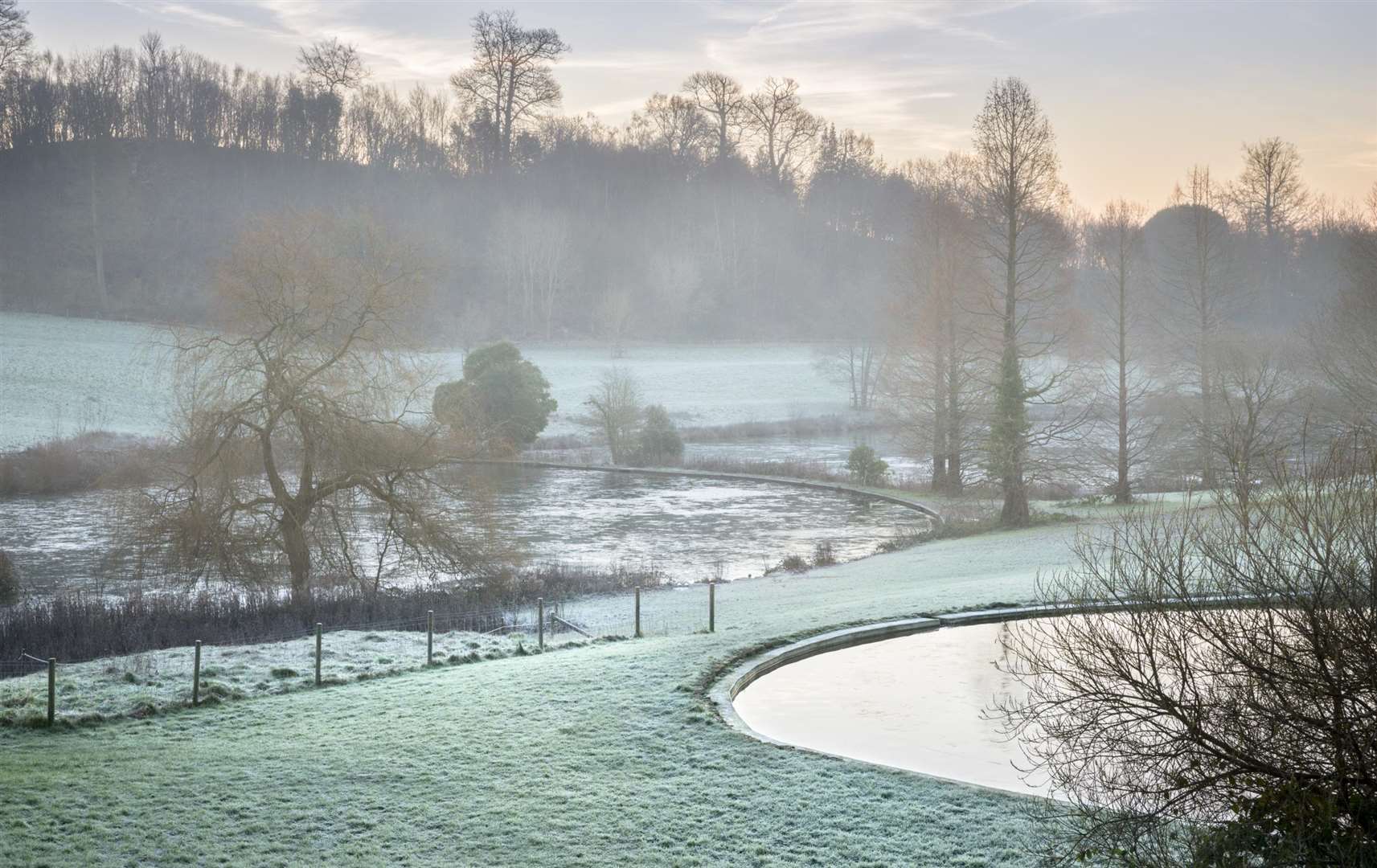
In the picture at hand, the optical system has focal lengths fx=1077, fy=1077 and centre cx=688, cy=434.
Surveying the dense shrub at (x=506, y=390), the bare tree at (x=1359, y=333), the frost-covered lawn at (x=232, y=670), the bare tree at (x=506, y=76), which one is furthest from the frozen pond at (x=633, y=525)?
the bare tree at (x=506, y=76)

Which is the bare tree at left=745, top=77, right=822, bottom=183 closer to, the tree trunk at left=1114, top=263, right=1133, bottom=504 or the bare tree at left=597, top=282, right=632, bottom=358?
the bare tree at left=597, top=282, right=632, bottom=358

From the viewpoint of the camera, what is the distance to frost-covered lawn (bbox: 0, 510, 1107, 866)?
6.82 m

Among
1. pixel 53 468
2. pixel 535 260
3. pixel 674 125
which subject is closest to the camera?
pixel 53 468

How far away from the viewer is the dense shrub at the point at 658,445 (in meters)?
43.0

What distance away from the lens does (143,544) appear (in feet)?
60.2

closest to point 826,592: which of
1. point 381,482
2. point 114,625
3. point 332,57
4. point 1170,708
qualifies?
point 381,482

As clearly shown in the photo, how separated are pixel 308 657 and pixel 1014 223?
20.5 metres

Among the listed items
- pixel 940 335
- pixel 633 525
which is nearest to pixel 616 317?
pixel 940 335

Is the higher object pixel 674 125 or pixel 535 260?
pixel 674 125

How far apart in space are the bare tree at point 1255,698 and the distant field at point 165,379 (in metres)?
30.6

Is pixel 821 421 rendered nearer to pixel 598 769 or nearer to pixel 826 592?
pixel 826 592

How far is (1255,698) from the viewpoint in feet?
17.7

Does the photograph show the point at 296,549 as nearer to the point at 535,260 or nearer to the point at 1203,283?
the point at 1203,283

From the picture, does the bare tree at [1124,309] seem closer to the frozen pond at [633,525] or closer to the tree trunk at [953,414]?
the tree trunk at [953,414]
